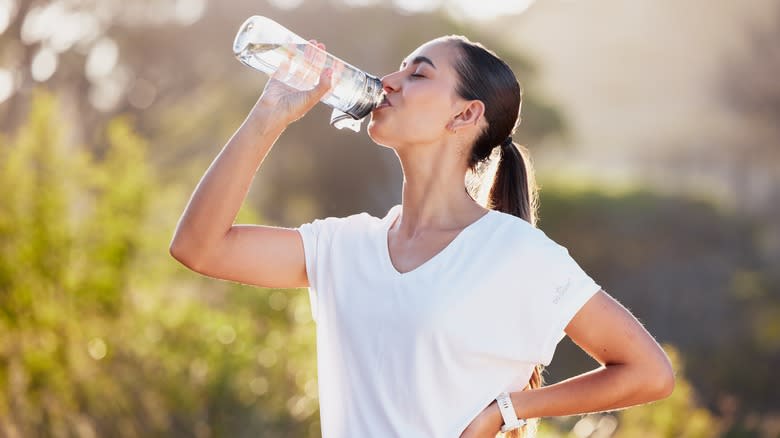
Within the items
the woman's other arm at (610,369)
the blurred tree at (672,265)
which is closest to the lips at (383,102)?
the woman's other arm at (610,369)

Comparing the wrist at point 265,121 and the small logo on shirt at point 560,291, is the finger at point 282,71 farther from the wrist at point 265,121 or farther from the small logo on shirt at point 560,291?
the small logo on shirt at point 560,291

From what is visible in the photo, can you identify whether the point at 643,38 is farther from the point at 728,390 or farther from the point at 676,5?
the point at 728,390

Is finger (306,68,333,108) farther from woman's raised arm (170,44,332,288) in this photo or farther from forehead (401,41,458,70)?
forehead (401,41,458,70)

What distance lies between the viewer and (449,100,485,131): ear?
5.96 ft

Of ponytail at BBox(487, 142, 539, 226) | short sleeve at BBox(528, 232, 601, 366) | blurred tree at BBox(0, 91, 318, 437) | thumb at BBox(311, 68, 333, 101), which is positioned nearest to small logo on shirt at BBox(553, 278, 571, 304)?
short sleeve at BBox(528, 232, 601, 366)

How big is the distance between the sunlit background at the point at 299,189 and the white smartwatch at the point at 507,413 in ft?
5.78

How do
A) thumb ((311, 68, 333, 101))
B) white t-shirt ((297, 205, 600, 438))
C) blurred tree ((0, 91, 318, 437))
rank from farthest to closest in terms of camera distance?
blurred tree ((0, 91, 318, 437)) → thumb ((311, 68, 333, 101)) → white t-shirt ((297, 205, 600, 438))

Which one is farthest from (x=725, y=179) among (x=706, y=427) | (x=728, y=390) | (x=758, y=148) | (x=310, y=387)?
(x=310, y=387)

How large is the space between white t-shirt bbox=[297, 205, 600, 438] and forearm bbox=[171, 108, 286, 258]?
25cm

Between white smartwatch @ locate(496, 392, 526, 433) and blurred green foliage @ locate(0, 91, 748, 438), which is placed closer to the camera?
white smartwatch @ locate(496, 392, 526, 433)

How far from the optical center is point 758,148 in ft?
45.2

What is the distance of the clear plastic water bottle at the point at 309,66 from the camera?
67.7 inches

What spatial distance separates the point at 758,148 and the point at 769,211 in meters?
1.19

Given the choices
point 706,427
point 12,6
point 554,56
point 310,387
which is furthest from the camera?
point 554,56
